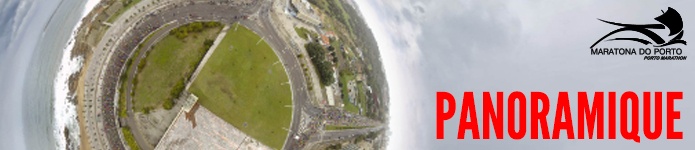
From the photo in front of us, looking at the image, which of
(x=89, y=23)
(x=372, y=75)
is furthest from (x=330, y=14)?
(x=89, y=23)

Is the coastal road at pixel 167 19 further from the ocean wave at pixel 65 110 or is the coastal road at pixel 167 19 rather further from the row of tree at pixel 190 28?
the ocean wave at pixel 65 110

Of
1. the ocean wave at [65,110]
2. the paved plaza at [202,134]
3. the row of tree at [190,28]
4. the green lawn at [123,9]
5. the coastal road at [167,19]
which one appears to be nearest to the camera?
the ocean wave at [65,110]

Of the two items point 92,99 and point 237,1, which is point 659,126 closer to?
point 237,1

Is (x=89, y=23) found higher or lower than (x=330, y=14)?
lower

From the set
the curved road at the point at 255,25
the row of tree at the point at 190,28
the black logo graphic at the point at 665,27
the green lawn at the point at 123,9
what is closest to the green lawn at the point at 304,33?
the curved road at the point at 255,25

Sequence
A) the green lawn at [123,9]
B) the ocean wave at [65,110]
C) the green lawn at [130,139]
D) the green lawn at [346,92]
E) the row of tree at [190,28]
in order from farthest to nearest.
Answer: the green lawn at [346,92]
the row of tree at [190,28]
the green lawn at [123,9]
the green lawn at [130,139]
the ocean wave at [65,110]

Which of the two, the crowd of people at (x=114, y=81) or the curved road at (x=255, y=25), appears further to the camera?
the curved road at (x=255, y=25)

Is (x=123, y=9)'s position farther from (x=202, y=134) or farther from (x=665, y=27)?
(x=665, y=27)
